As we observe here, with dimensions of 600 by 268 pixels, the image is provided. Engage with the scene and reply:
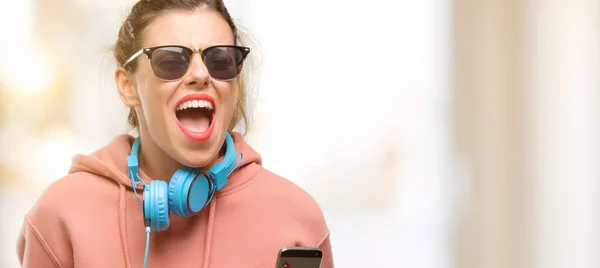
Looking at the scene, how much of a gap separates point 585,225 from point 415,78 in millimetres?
591

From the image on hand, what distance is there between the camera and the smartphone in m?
1.24

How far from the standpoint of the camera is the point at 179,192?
4.26 feet

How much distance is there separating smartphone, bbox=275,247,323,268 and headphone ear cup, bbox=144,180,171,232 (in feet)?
0.68

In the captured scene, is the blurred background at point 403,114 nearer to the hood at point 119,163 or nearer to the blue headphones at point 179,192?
the hood at point 119,163

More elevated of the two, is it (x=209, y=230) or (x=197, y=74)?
(x=197, y=74)

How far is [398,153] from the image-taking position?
6.52 feet

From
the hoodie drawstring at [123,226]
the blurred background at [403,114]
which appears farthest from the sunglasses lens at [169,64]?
the blurred background at [403,114]

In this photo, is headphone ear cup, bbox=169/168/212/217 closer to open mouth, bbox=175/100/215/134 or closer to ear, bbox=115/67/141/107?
open mouth, bbox=175/100/215/134

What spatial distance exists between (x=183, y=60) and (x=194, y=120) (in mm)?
116

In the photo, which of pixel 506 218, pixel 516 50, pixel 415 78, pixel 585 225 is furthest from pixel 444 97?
pixel 585 225

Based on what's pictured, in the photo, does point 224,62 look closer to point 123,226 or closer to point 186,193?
point 186,193

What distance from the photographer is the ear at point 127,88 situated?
1.43 metres

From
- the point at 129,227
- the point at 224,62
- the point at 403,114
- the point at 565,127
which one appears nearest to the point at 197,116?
the point at 224,62

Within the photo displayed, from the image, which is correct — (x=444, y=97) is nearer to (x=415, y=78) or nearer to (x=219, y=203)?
(x=415, y=78)
